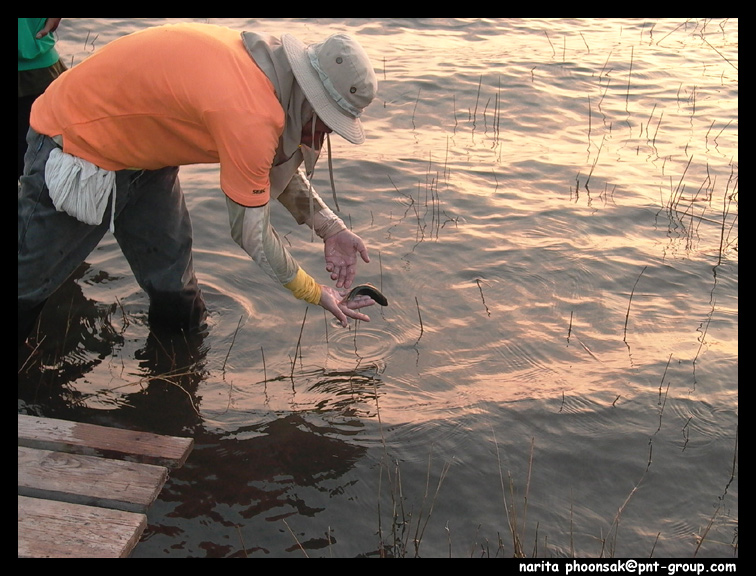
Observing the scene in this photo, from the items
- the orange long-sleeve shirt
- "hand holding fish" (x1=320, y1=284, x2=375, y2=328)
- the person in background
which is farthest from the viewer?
the person in background

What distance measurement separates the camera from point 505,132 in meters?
8.63

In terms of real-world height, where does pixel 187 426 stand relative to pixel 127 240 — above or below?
below

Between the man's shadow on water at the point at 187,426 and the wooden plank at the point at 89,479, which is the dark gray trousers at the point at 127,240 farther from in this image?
the wooden plank at the point at 89,479

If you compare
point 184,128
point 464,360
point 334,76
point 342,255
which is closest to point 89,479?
point 184,128

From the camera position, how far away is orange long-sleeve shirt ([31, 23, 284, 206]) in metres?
3.50

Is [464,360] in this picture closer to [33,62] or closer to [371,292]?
[371,292]

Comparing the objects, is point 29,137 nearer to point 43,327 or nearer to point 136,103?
point 136,103

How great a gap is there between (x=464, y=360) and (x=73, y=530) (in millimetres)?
2675

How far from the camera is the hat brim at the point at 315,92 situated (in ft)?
11.8

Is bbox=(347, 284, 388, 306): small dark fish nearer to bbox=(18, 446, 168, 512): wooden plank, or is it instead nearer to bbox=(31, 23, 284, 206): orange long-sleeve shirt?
bbox=(31, 23, 284, 206): orange long-sleeve shirt

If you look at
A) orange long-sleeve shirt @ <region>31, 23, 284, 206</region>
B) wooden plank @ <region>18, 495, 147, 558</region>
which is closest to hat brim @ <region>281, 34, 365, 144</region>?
orange long-sleeve shirt @ <region>31, 23, 284, 206</region>

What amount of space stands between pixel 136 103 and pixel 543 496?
277 cm

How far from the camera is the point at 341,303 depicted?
436 centimetres

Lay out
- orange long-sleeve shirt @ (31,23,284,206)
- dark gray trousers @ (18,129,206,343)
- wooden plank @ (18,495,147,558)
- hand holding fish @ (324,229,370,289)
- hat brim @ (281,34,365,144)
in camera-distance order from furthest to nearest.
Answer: hand holding fish @ (324,229,370,289) < dark gray trousers @ (18,129,206,343) < hat brim @ (281,34,365,144) < orange long-sleeve shirt @ (31,23,284,206) < wooden plank @ (18,495,147,558)
